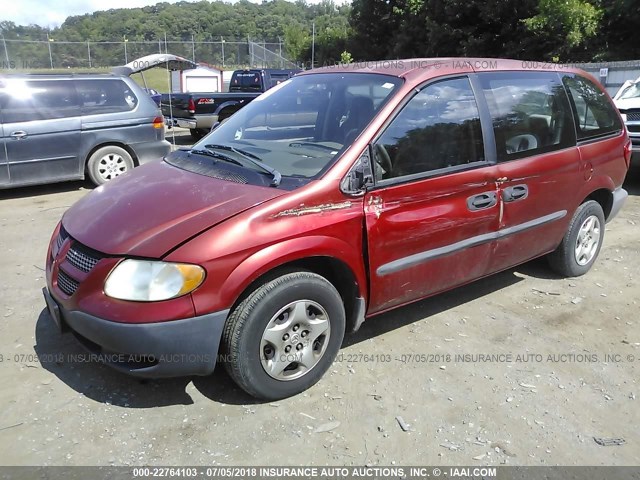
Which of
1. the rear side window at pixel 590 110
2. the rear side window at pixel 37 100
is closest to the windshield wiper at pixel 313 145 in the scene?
the rear side window at pixel 590 110

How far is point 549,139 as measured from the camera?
4125mm

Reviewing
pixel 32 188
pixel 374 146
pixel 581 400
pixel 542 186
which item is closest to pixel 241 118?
pixel 374 146

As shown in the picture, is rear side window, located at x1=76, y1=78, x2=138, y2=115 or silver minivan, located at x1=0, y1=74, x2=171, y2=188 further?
rear side window, located at x1=76, y1=78, x2=138, y2=115

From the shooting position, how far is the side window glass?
322 cm

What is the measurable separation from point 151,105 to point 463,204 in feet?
21.4

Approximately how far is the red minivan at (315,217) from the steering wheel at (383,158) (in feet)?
0.03

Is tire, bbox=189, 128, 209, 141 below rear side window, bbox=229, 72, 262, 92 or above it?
below

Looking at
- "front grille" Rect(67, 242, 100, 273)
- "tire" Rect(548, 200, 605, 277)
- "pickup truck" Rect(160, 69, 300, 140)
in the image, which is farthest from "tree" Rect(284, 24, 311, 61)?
"front grille" Rect(67, 242, 100, 273)

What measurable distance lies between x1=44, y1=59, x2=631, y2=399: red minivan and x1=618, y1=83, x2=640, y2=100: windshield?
5.88 meters

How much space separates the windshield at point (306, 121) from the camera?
3.23m

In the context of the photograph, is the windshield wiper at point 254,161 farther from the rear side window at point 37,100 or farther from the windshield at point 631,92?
the windshield at point 631,92

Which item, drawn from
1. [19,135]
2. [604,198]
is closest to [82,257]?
[604,198]

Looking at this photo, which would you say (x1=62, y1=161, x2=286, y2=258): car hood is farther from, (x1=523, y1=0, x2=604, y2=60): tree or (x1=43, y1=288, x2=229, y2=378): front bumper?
(x1=523, y1=0, x2=604, y2=60): tree

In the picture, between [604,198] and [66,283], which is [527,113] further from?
[66,283]
